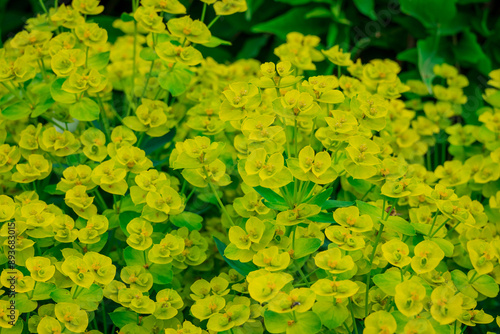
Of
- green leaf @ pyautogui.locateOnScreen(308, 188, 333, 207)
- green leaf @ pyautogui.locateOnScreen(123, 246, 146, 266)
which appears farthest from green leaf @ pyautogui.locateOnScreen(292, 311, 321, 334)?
green leaf @ pyautogui.locateOnScreen(123, 246, 146, 266)

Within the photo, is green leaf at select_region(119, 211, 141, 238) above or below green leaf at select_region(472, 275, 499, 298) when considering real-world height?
above

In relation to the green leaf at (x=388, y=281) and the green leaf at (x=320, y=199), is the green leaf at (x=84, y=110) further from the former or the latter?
the green leaf at (x=388, y=281)

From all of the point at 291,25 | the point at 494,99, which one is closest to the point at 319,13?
the point at 291,25

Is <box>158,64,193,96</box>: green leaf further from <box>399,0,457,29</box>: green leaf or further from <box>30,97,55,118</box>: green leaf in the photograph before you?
<box>399,0,457,29</box>: green leaf

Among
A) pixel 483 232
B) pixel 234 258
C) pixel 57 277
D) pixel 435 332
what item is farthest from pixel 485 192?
pixel 57 277

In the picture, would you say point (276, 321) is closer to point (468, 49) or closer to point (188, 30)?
point (188, 30)
